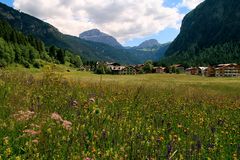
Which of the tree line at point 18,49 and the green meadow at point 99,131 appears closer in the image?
the green meadow at point 99,131

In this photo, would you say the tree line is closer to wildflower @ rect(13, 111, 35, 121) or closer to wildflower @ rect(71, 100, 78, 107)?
wildflower @ rect(71, 100, 78, 107)

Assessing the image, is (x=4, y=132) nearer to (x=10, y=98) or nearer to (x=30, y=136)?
(x=30, y=136)

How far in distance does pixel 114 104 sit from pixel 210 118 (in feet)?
10.6

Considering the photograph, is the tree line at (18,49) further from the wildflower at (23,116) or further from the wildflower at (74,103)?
the wildflower at (23,116)

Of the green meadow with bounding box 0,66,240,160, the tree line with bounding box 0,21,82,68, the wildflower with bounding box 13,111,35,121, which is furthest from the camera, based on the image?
the tree line with bounding box 0,21,82,68

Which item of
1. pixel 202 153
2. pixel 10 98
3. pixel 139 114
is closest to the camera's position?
pixel 202 153

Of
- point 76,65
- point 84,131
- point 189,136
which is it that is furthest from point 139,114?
point 76,65

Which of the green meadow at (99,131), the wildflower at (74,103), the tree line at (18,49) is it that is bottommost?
the green meadow at (99,131)

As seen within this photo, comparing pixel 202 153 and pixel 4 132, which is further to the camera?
pixel 202 153

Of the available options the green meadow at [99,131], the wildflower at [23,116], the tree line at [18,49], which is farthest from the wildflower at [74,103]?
the tree line at [18,49]

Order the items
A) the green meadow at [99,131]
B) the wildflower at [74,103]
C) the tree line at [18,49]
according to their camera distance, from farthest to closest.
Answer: the tree line at [18,49] < the wildflower at [74,103] < the green meadow at [99,131]

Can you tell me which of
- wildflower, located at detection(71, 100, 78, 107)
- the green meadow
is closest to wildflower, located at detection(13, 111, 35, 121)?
the green meadow

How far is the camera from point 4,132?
638 cm

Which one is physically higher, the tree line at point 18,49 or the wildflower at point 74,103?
the tree line at point 18,49
